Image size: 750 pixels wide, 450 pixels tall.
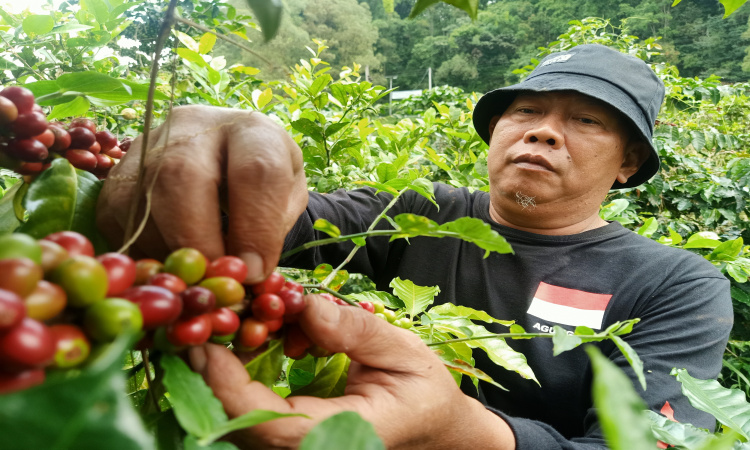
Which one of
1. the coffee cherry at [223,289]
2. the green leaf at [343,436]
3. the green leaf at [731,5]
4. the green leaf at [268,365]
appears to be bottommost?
the green leaf at [268,365]

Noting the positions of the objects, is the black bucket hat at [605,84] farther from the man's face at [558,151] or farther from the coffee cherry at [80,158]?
the coffee cherry at [80,158]

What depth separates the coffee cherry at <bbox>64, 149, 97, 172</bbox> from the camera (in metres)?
0.64

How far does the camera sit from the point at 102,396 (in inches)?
8.6

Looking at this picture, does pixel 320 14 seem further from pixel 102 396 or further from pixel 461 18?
pixel 102 396

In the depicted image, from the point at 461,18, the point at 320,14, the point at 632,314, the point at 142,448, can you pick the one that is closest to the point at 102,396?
the point at 142,448

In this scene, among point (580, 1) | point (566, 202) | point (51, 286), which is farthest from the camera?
point (580, 1)

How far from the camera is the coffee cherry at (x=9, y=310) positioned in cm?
28

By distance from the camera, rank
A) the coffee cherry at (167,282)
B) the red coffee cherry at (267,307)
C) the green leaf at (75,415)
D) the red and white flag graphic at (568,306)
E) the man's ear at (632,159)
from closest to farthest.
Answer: the green leaf at (75,415), the coffee cherry at (167,282), the red coffee cherry at (267,307), the red and white flag graphic at (568,306), the man's ear at (632,159)

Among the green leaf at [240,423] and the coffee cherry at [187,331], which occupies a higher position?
the coffee cherry at [187,331]

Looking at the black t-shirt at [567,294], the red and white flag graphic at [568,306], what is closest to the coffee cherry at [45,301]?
the black t-shirt at [567,294]

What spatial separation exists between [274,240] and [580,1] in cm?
3216

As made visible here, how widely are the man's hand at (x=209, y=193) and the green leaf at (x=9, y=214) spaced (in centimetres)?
13

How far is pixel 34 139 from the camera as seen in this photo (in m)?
0.57

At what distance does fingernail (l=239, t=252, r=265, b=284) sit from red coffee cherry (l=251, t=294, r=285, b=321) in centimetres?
2
